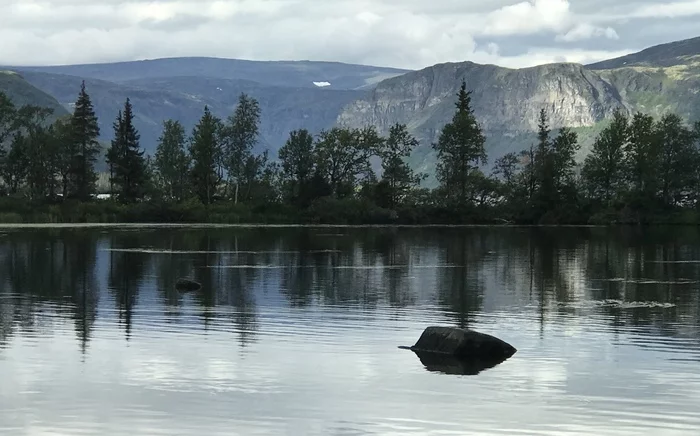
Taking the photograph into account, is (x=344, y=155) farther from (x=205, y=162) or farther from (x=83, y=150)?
(x=83, y=150)

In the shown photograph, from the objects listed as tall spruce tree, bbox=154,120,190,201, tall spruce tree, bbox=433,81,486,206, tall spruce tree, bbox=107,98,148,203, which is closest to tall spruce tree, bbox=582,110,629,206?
tall spruce tree, bbox=433,81,486,206

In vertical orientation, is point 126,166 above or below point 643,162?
below

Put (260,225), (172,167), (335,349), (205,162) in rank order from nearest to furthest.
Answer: (335,349) < (260,225) < (205,162) < (172,167)

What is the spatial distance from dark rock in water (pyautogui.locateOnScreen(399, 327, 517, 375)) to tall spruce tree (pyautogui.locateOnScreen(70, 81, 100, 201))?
457 ft

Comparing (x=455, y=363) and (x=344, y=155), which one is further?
(x=344, y=155)

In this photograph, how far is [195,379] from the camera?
2847 centimetres

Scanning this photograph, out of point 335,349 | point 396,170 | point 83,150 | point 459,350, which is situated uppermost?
point 83,150

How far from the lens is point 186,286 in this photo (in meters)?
54.6

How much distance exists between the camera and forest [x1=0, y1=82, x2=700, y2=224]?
168m

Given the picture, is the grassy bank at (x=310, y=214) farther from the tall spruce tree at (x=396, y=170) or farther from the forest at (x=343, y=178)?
the tall spruce tree at (x=396, y=170)

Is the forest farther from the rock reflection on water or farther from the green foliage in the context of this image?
the rock reflection on water

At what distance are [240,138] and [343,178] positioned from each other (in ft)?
65.7

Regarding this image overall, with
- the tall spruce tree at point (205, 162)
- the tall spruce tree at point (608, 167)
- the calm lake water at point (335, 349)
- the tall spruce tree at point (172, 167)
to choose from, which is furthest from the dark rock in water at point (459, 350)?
the tall spruce tree at point (608, 167)

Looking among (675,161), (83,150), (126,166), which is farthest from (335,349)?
(675,161)
